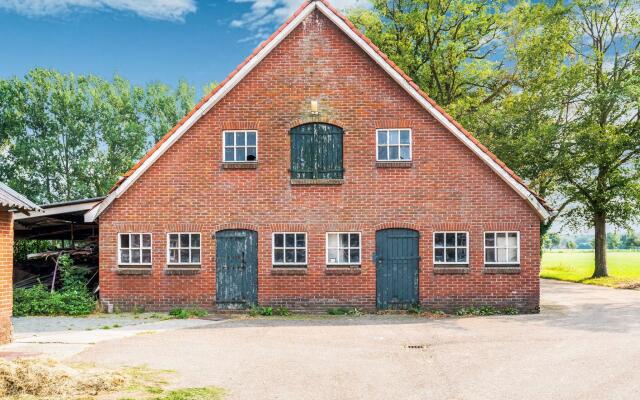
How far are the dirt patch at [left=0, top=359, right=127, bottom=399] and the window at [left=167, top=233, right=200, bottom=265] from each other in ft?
27.7

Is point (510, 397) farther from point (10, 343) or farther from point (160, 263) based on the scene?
point (160, 263)

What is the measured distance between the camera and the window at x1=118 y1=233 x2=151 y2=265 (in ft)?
57.1

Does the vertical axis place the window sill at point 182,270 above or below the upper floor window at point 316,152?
below

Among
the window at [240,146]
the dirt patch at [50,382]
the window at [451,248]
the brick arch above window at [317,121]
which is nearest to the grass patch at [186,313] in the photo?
the window at [240,146]

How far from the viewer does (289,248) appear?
1739cm

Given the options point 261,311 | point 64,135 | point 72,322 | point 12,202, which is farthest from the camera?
point 64,135

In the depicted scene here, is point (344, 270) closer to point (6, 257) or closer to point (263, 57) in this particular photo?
point (263, 57)

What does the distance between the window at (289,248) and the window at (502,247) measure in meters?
5.26

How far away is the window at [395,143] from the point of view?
17.5 meters

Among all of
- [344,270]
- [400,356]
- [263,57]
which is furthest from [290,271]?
[400,356]

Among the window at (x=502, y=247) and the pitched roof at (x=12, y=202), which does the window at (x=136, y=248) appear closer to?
the pitched roof at (x=12, y=202)

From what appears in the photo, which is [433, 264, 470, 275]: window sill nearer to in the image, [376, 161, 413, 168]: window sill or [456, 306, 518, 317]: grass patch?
[456, 306, 518, 317]: grass patch

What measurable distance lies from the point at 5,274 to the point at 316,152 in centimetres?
866

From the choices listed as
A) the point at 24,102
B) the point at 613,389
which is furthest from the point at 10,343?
the point at 24,102
